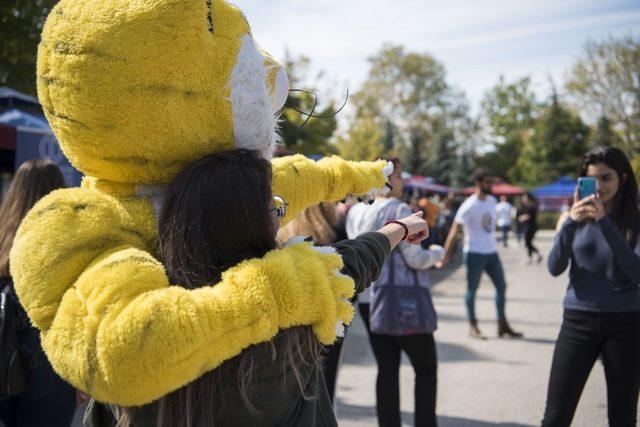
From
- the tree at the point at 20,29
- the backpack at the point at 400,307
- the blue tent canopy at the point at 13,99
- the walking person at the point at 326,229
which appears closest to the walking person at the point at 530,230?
the walking person at the point at 326,229

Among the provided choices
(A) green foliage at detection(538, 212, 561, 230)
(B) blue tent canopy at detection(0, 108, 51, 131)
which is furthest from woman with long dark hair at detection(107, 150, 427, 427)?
(A) green foliage at detection(538, 212, 561, 230)

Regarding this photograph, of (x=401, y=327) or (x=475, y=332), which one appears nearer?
(x=401, y=327)

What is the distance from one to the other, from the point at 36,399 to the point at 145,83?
1.80 m

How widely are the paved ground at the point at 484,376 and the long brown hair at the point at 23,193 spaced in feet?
8.61

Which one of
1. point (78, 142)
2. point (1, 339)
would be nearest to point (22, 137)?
point (1, 339)

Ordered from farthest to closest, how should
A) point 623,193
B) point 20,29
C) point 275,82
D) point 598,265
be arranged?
point 20,29
point 623,193
point 598,265
point 275,82

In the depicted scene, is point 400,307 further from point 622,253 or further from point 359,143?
point 359,143

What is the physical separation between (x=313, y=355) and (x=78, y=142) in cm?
78

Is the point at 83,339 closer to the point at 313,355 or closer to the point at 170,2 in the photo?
the point at 313,355

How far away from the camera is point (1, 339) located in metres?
2.32

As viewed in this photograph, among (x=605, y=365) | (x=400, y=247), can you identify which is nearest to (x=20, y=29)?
(x=400, y=247)

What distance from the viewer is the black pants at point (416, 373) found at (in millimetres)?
3312

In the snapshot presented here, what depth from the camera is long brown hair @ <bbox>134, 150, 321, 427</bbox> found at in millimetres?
1188

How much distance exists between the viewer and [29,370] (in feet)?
7.75
